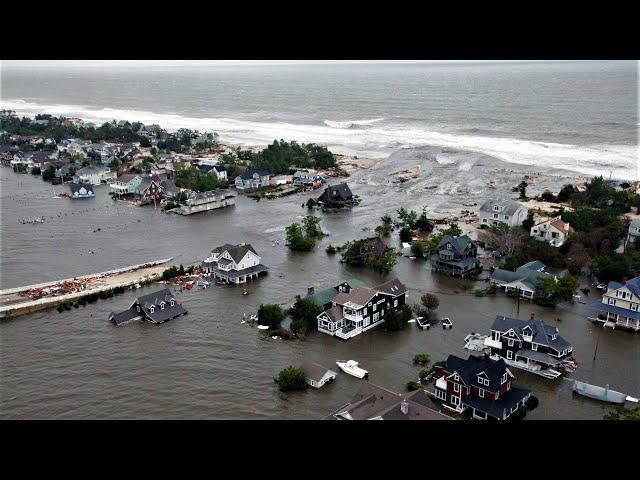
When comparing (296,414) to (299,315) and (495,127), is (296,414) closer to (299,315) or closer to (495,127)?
(299,315)

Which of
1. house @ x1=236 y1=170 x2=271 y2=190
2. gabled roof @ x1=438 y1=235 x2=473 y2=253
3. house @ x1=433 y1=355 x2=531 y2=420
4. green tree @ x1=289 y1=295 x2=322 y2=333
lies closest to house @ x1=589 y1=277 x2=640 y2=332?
gabled roof @ x1=438 y1=235 x2=473 y2=253

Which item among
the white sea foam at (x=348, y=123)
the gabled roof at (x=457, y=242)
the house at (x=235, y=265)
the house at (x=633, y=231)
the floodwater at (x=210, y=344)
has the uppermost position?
the white sea foam at (x=348, y=123)

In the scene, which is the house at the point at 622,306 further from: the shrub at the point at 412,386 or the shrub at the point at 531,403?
the shrub at the point at 412,386

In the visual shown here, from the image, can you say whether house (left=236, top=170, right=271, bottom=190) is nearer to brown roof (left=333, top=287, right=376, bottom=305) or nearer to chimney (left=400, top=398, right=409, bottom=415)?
brown roof (left=333, top=287, right=376, bottom=305)

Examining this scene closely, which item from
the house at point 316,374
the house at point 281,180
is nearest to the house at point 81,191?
the house at point 281,180

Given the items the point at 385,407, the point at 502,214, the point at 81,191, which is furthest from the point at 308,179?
the point at 385,407

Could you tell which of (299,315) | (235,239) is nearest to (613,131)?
(235,239)
